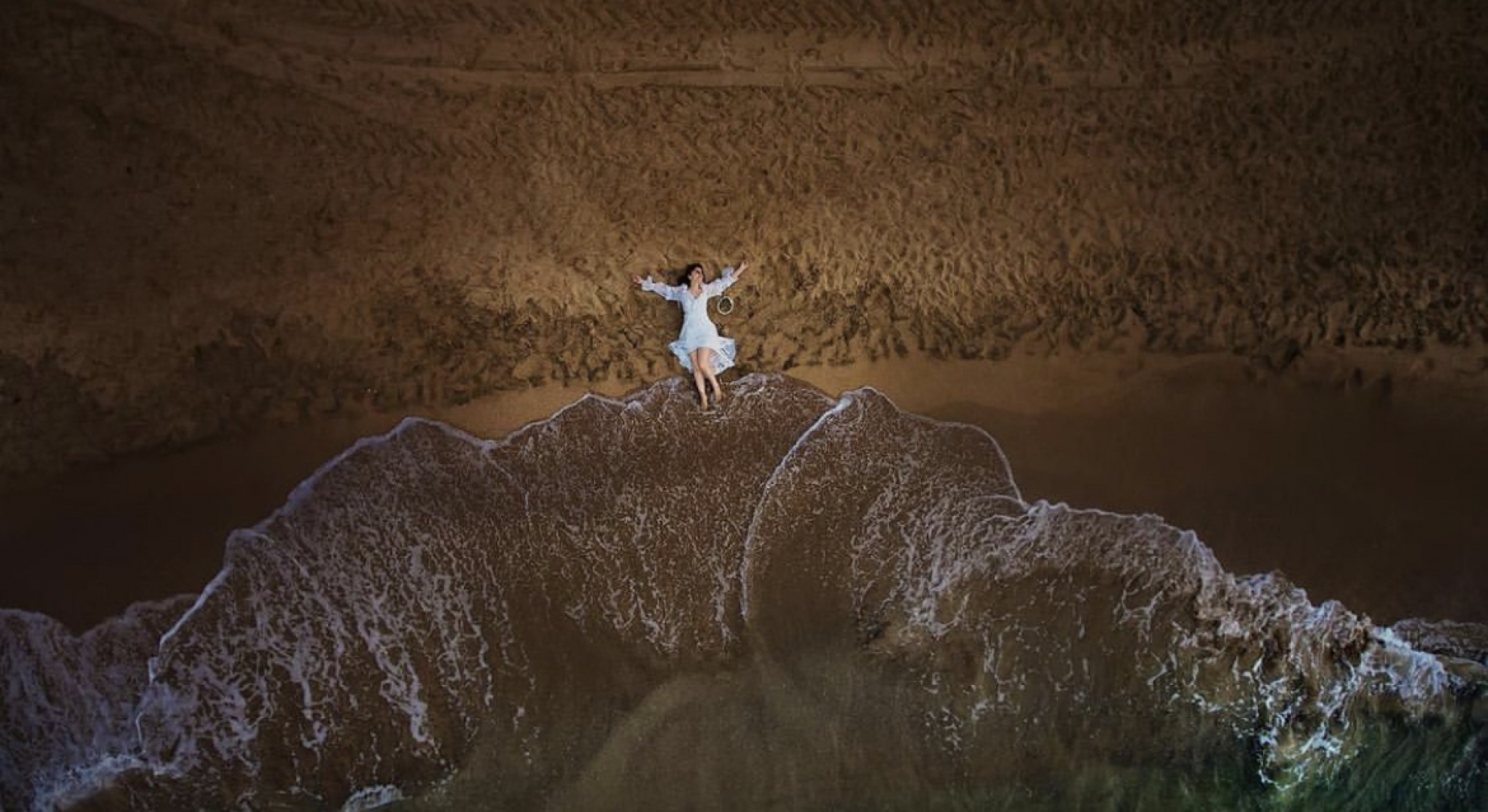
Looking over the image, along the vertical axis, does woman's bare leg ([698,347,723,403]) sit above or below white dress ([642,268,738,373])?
below

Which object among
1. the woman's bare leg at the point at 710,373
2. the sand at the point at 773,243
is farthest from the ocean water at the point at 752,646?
the sand at the point at 773,243

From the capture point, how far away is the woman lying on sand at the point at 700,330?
408cm

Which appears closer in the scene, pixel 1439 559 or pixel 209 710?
pixel 209 710

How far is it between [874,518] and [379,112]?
249 cm

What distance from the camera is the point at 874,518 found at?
422cm

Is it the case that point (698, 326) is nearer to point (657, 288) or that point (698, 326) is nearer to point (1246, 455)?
point (657, 288)

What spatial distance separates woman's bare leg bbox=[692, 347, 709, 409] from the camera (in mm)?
4094

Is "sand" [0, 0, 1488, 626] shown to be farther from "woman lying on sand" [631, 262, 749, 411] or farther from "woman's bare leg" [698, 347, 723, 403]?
"woman's bare leg" [698, 347, 723, 403]

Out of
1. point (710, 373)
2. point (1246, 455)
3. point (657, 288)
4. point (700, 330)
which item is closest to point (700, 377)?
point (710, 373)

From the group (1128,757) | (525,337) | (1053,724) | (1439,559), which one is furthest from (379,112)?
(1439,559)

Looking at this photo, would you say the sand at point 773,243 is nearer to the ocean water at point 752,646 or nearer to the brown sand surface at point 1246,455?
the brown sand surface at point 1246,455

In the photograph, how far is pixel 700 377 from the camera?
4121mm

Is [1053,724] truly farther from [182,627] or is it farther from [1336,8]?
[182,627]

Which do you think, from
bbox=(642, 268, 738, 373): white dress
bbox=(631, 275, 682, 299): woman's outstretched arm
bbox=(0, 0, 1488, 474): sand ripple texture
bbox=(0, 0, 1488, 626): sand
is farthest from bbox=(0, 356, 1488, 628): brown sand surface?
bbox=(631, 275, 682, 299): woman's outstretched arm
